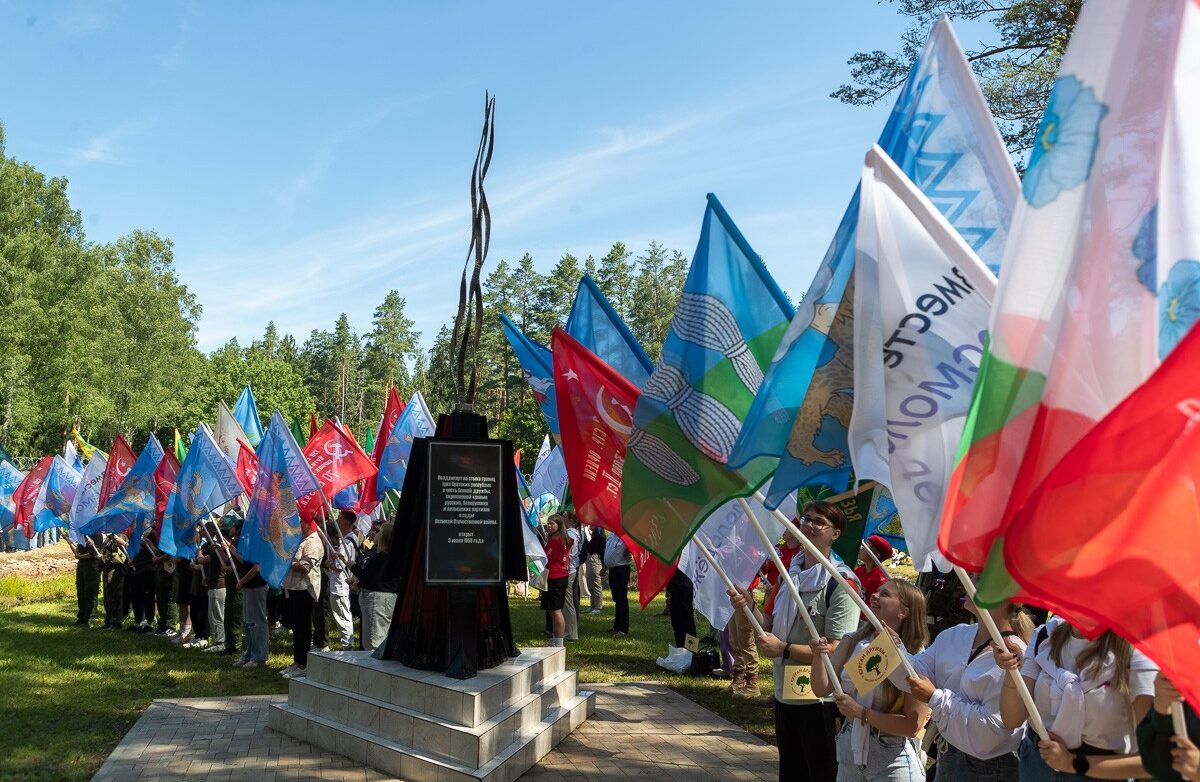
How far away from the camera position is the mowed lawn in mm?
9805

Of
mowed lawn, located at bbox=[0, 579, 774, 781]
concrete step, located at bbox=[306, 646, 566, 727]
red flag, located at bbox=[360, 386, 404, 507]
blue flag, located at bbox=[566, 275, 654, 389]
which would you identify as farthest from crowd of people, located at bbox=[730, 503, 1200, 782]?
red flag, located at bbox=[360, 386, 404, 507]

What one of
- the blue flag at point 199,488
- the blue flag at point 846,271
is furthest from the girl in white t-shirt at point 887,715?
the blue flag at point 199,488

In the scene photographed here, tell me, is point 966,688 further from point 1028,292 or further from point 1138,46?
point 1138,46

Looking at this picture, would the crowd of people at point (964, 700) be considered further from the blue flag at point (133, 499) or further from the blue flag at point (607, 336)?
the blue flag at point (133, 499)

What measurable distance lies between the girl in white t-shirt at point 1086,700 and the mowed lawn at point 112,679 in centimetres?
633

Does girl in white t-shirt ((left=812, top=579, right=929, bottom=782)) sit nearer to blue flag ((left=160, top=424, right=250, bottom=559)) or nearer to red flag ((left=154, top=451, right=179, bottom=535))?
blue flag ((left=160, top=424, right=250, bottom=559))

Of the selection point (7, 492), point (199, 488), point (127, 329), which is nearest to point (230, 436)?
point (199, 488)

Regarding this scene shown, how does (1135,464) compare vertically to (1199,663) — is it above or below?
above

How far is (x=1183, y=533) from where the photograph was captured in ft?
9.70

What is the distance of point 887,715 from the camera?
16.9 ft

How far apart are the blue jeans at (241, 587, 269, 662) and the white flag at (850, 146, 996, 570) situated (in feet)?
37.0

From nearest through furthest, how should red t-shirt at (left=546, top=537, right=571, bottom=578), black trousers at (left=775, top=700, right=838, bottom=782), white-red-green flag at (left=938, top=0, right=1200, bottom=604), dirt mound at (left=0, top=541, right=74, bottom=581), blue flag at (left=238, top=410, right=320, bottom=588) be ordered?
white-red-green flag at (left=938, top=0, right=1200, bottom=604) < black trousers at (left=775, top=700, right=838, bottom=782) < blue flag at (left=238, top=410, right=320, bottom=588) < red t-shirt at (left=546, top=537, right=571, bottom=578) < dirt mound at (left=0, top=541, right=74, bottom=581)

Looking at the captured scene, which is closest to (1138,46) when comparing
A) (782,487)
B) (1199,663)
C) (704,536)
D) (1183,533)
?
(1183,533)

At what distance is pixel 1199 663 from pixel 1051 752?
4.16 ft
